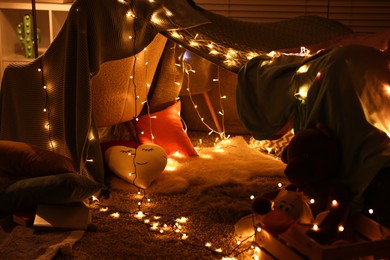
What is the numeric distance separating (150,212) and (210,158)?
675 mm

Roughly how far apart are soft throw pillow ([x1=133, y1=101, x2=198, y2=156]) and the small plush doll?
106cm

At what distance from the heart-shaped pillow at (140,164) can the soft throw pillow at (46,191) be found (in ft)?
1.00

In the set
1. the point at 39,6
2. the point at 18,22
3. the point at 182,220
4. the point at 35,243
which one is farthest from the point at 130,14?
the point at 18,22

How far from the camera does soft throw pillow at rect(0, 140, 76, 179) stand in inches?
80.9

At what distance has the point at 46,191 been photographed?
193 centimetres

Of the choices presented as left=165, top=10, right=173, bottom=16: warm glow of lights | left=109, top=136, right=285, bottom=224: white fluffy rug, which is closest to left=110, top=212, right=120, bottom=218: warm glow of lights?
left=109, top=136, right=285, bottom=224: white fluffy rug

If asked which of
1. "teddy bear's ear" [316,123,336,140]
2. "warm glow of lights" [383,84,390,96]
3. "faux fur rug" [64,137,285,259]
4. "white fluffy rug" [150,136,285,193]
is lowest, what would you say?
"white fluffy rug" [150,136,285,193]

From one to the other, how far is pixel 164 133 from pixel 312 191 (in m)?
1.16

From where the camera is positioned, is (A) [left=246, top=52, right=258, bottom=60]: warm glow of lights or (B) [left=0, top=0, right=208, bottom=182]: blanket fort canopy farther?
(A) [left=246, top=52, right=258, bottom=60]: warm glow of lights

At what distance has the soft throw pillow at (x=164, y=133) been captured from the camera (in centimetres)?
269

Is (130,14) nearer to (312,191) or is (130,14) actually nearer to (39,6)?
(312,191)

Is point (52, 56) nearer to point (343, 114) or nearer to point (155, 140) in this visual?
point (155, 140)

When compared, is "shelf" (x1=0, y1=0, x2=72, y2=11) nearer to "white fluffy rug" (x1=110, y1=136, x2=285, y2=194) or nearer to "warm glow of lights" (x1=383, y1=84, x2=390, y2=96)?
"white fluffy rug" (x1=110, y1=136, x2=285, y2=194)

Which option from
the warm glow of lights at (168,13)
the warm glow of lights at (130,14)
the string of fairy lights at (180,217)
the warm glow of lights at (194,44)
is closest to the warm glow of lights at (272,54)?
the string of fairy lights at (180,217)
